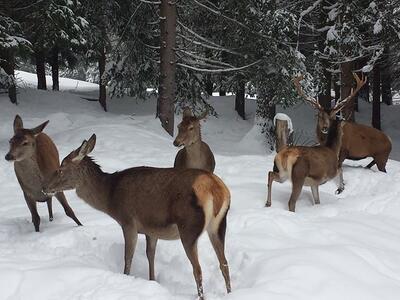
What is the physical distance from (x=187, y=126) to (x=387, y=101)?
23.3m

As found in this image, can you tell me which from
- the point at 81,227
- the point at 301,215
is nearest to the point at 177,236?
the point at 81,227

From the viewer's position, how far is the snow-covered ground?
15.5ft

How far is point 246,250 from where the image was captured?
5.76 meters

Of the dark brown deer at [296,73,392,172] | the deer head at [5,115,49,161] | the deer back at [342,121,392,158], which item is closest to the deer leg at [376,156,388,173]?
the dark brown deer at [296,73,392,172]

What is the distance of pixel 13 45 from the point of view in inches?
504

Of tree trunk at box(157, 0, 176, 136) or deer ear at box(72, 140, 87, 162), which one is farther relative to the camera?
tree trunk at box(157, 0, 176, 136)

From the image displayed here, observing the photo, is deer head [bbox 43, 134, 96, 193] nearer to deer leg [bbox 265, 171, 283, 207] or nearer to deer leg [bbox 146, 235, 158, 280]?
deer leg [bbox 146, 235, 158, 280]

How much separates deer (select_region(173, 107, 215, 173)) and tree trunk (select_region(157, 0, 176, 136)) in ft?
19.1

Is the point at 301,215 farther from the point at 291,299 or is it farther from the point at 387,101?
the point at 387,101

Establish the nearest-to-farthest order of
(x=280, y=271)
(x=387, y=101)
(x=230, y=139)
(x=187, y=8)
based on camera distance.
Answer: (x=280, y=271) < (x=187, y=8) < (x=230, y=139) < (x=387, y=101)

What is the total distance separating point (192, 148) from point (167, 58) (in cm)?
623

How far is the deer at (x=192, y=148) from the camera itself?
812cm

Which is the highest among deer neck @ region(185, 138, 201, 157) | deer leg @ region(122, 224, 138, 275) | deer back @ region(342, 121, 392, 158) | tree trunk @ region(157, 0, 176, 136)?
tree trunk @ region(157, 0, 176, 136)

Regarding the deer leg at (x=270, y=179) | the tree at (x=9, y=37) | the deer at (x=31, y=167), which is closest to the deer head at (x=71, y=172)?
the deer at (x=31, y=167)
